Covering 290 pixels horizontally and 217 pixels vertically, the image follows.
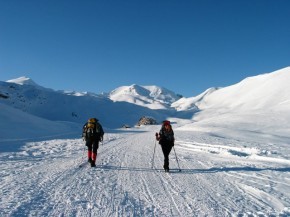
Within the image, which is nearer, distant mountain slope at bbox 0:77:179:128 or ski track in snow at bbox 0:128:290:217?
ski track in snow at bbox 0:128:290:217

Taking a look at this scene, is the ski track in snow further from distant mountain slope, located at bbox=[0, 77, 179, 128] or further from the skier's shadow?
distant mountain slope, located at bbox=[0, 77, 179, 128]

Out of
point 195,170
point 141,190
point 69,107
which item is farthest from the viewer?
point 69,107

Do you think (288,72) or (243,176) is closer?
(243,176)

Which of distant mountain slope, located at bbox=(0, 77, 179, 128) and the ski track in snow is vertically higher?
distant mountain slope, located at bbox=(0, 77, 179, 128)

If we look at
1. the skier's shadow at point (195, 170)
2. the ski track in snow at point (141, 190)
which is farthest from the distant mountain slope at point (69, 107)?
the ski track in snow at point (141, 190)

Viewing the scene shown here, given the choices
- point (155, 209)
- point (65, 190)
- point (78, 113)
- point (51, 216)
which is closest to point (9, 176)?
point (65, 190)

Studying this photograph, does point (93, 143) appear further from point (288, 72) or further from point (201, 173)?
point (288, 72)

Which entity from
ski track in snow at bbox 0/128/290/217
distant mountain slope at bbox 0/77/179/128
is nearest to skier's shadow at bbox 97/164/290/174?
ski track in snow at bbox 0/128/290/217

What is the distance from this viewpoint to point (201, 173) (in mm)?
12594

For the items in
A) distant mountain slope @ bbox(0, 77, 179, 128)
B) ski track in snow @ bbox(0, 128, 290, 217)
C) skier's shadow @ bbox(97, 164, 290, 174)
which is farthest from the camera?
distant mountain slope @ bbox(0, 77, 179, 128)

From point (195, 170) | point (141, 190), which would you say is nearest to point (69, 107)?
point (195, 170)

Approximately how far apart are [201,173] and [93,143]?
438 centimetres

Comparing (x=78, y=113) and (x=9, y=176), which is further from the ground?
(x=78, y=113)

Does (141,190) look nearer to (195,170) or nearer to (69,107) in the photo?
(195,170)
